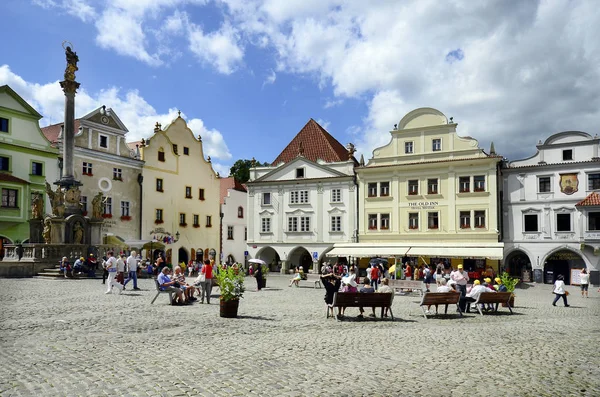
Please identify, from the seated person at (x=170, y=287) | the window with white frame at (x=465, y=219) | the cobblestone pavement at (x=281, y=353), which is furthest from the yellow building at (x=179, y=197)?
the cobblestone pavement at (x=281, y=353)

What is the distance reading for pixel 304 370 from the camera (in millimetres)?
8305

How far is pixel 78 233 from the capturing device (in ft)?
101

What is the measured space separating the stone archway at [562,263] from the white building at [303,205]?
578 inches

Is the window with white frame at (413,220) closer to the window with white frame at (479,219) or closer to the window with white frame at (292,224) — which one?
the window with white frame at (479,219)

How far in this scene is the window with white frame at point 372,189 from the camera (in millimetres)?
43062

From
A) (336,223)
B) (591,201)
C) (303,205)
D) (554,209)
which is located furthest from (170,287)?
(554,209)

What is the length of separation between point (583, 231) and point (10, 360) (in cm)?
3592

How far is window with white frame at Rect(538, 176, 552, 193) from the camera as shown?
3775 centimetres

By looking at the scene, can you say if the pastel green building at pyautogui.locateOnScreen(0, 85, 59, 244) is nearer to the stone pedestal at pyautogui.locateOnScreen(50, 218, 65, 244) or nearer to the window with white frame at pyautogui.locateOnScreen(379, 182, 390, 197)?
the stone pedestal at pyautogui.locateOnScreen(50, 218, 65, 244)

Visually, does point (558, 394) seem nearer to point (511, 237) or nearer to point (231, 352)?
point (231, 352)

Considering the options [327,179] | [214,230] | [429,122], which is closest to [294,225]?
[327,179]

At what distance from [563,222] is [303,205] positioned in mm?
20116

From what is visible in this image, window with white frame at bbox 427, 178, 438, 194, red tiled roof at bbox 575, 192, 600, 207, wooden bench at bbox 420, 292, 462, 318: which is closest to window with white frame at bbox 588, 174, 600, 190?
red tiled roof at bbox 575, 192, 600, 207

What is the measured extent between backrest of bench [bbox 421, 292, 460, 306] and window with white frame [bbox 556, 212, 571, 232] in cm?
2460
